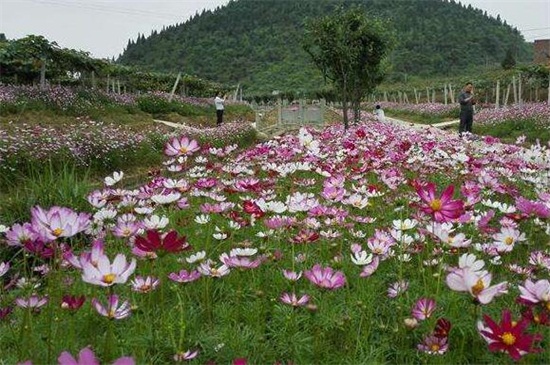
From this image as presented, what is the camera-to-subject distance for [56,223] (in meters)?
1.46

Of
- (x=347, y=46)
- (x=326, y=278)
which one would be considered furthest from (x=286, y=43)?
(x=326, y=278)

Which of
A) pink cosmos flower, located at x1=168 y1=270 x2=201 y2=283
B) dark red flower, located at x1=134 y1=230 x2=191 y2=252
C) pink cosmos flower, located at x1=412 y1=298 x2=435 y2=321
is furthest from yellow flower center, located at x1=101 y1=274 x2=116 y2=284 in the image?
pink cosmos flower, located at x1=412 y1=298 x2=435 y2=321

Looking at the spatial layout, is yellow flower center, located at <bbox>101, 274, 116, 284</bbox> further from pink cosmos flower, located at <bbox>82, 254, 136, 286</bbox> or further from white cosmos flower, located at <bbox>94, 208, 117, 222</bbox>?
white cosmos flower, located at <bbox>94, 208, 117, 222</bbox>

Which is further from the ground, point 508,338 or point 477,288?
point 477,288

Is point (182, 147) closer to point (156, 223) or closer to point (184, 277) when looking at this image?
point (156, 223)

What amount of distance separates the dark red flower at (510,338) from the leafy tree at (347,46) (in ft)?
40.9

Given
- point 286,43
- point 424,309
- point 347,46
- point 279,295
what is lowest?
point 279,295

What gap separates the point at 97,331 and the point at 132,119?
17.4 meters

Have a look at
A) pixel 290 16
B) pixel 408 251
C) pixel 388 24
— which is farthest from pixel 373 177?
pixel 290 16

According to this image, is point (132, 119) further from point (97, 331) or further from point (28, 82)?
point (97, 331)

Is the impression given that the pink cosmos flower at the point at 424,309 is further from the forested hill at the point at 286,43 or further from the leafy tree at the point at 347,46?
the forested hill at the point at 286,43

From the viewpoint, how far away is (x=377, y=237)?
2334 millimetres

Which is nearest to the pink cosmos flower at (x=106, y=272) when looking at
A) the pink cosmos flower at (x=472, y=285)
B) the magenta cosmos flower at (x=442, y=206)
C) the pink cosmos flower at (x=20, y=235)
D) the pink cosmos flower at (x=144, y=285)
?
the pink cosmos flower at (x=20, y=235)

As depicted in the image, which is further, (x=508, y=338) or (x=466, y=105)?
(x=466, y=105)
